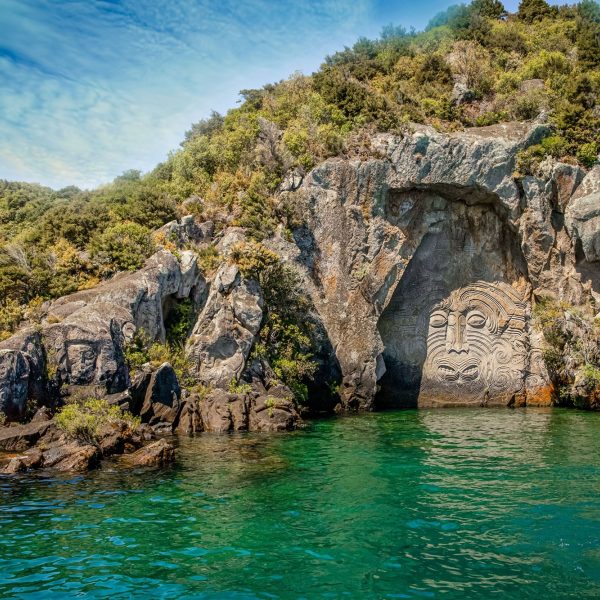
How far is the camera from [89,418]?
18297mm

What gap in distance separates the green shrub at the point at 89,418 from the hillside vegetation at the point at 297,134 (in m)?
5.26

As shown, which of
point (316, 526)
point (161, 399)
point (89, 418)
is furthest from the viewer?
point (161, 399)

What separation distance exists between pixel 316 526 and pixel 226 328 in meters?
15.2

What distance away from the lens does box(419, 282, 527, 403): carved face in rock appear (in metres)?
32.9

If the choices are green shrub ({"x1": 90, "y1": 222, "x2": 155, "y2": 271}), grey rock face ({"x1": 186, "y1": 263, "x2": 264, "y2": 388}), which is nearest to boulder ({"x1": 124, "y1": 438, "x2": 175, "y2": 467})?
grey rock face ({"x1": 186, "y1": 263, "x2": 264, "y2": 388})

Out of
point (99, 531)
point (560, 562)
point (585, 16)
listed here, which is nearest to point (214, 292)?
point (99, 531)

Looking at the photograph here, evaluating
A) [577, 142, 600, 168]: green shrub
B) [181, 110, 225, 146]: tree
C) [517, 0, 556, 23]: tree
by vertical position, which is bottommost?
[577, 142, 600, 168]: green shrub

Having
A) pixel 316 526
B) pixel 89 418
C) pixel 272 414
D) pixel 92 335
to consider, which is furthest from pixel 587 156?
pixel 89 418

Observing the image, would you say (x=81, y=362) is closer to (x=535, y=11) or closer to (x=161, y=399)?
(x=161, y=399)

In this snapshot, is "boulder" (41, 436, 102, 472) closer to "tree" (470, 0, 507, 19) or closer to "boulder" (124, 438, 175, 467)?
"boulder" (124, 438, 175, 467)

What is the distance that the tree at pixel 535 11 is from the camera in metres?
52.7

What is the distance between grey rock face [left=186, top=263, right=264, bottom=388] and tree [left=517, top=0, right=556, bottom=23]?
41.6 meters

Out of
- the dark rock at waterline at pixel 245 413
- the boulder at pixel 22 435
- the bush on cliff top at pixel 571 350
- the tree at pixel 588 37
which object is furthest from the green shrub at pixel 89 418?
the tree at pixel 588 37

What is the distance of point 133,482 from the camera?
15344 millimetres
